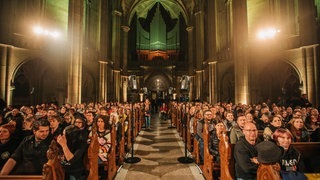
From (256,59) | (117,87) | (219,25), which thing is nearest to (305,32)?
(256,59)

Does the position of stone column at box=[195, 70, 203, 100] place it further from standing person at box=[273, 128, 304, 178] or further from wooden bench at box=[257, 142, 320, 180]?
standing person at box=[273, 128, 304, 178]

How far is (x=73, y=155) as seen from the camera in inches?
109

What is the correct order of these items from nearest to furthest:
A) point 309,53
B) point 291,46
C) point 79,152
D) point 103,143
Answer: point 79,152 < point 103,143 < point 309,53 < point 291,46

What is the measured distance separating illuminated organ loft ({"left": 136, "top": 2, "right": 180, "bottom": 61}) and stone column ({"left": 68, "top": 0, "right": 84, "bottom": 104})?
1498 centimetres

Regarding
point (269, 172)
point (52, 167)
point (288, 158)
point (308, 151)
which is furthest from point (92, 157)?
point (308, 151)

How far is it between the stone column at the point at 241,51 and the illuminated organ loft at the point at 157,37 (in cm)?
1465

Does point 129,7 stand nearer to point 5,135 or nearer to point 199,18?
point 199,18

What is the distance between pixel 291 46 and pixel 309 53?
1.04 m

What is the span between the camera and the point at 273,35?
11.5 m

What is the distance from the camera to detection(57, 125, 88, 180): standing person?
8.83 feet

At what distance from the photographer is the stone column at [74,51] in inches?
404

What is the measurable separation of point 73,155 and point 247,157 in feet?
8.24

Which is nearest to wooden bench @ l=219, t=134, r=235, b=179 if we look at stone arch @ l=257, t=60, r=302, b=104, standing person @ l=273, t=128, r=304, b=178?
A: standing person @ l=273, t=128, r=304, b=178

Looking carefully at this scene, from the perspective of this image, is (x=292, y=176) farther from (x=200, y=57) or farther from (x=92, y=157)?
(x=200, y=57)
